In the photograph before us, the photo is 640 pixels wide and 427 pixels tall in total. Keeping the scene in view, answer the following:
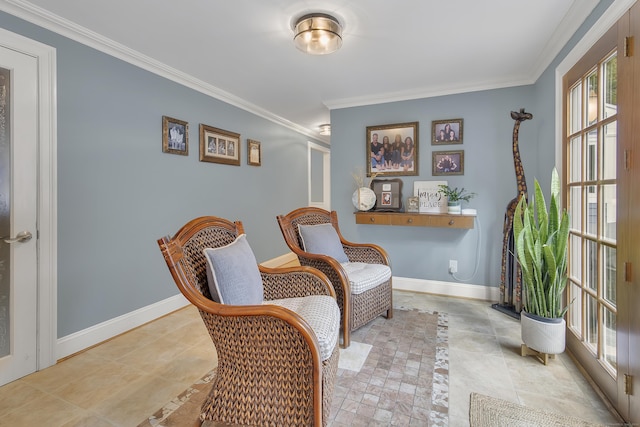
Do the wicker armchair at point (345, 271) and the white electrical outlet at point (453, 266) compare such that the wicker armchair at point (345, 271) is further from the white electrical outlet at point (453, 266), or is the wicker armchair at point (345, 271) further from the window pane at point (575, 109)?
the window pane at point (575, 109)

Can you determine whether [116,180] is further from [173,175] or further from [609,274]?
[609,274]

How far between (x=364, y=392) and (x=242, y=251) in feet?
3.39

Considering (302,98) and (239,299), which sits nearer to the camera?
(239,299)

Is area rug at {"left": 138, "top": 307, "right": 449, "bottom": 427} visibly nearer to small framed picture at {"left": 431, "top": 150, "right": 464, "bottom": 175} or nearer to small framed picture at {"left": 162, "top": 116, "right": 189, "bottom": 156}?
small framed picture at {"left": 431, "top": 150, "right": 464, "bottom": 175}

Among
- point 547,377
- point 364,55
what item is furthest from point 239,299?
point 364,55

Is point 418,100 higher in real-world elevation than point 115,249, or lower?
higher

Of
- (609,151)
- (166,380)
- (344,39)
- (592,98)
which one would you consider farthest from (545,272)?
(166,380)

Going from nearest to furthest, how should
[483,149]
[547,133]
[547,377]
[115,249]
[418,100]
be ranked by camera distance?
[547,377] → [115,249] → [547,133] → [483,149] → [418,100]

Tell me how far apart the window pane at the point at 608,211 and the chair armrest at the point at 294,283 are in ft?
4.98

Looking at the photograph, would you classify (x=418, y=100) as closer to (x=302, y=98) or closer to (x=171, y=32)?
(x=302, y=98)

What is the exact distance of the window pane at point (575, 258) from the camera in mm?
2055

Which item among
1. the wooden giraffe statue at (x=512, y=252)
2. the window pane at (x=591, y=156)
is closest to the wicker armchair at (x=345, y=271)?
A: the wooden giraffe statue at (x=512, y=252)

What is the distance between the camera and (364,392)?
1.70 m

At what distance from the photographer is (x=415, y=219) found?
10.6 feet
